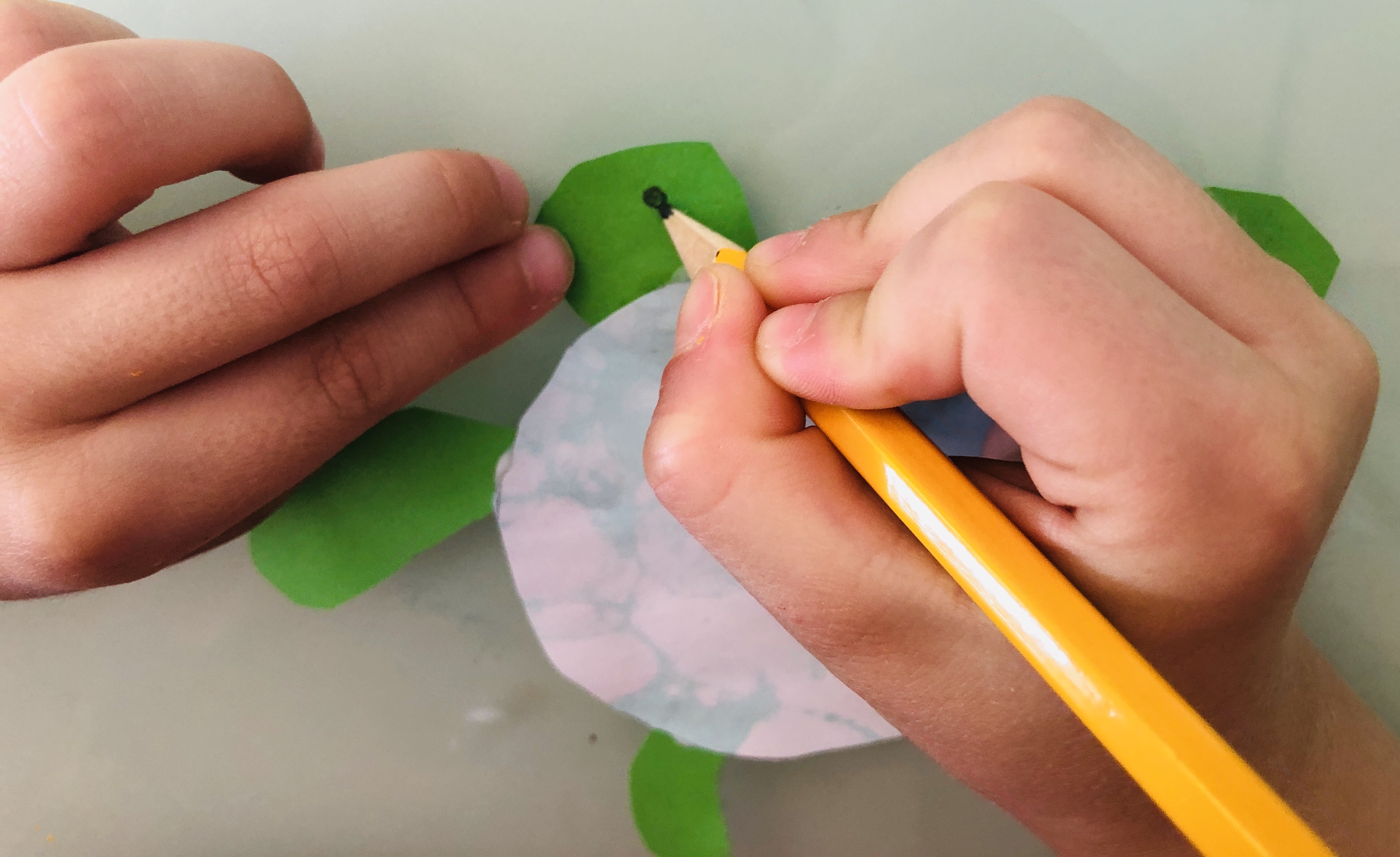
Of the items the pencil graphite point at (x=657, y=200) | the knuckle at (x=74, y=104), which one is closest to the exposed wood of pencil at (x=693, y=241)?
the pencil graphite point at (x=657, y=200)

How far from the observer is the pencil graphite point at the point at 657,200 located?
0.43 meters

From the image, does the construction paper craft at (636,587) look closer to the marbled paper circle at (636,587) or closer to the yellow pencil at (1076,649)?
the marbled paper circle at (636,587)

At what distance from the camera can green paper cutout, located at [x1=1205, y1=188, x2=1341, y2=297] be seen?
1.54 feet

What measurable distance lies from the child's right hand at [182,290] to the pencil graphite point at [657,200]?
0.24ft

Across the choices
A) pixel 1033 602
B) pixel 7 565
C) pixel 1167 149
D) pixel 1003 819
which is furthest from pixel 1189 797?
pixel 7 565

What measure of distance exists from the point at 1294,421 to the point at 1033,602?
0.12m

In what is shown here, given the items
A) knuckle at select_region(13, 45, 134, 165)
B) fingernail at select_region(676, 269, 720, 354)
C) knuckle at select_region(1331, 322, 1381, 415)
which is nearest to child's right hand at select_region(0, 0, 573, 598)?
knuckle at select_region(13, 45, 134, 165)

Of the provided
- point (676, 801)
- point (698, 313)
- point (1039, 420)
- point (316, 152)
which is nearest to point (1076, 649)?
point (1039, 420)

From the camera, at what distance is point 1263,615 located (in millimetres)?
325

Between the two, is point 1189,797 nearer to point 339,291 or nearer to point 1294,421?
point 1294,421

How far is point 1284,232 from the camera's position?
18.6 inches

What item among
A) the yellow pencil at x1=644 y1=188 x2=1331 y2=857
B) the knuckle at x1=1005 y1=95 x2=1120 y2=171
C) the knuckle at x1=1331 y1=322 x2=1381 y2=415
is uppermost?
the knuckle at x1=1005 y1=95 x2=1120 y2=171

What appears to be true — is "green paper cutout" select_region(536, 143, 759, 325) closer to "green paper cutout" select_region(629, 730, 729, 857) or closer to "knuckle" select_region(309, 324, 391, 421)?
"knuckle" select_region(309, 324, 391, 421)

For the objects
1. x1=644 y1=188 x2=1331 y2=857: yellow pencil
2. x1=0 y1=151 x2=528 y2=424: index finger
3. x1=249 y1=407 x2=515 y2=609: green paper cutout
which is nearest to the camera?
x1=644 y1=188 x2=1331 y2=857: yellow pencil
